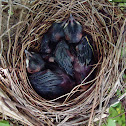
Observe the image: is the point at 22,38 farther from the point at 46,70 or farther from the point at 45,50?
the point at 46,70

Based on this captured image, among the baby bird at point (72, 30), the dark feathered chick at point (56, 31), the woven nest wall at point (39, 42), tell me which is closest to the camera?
the woven nest wall at point (39, 42)

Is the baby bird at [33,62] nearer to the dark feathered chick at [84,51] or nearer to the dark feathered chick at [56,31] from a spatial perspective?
the dark feathered chick at [56,31]

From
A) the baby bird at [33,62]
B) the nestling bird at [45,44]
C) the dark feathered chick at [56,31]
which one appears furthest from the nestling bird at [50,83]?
the dark feathered chick at [56,31]

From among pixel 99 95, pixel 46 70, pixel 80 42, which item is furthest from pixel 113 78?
pixel 46 70

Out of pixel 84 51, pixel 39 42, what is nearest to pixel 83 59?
pixel 84 51

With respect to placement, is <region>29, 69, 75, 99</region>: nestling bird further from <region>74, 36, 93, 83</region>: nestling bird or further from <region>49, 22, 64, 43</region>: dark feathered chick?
<region>49, 22, 64, 43</region>: dark feathered chick
